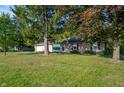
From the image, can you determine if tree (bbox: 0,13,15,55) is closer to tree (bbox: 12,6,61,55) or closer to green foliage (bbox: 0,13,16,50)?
green foliage (bbox: 0,13,16,50)

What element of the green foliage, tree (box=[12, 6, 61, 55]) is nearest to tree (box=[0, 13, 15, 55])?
the green foliage

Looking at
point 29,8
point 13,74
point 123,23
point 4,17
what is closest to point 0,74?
point 13,74

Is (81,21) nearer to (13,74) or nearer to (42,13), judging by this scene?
(13,74)

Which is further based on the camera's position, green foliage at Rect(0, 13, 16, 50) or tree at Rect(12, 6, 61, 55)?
green foliage at Rect(0, 13, 16, 50)

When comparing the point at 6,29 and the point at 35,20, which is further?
the point at 6,29

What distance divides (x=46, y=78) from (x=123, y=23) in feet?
16.5

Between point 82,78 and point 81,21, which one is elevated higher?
point 81,21

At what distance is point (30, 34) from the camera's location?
876 inches

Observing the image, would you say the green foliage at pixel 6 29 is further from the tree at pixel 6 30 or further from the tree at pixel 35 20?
the tree at pixel 35 20

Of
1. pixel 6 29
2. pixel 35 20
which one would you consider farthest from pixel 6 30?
pixel 35 20

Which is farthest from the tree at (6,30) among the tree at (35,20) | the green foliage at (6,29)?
the tree at (35,20)

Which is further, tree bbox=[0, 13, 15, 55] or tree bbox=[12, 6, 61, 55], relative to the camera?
tree bbox=[0, 13, 15, 55]

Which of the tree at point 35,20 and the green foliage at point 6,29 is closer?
the tree at point 35,20

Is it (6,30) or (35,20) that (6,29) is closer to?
(6,30)
